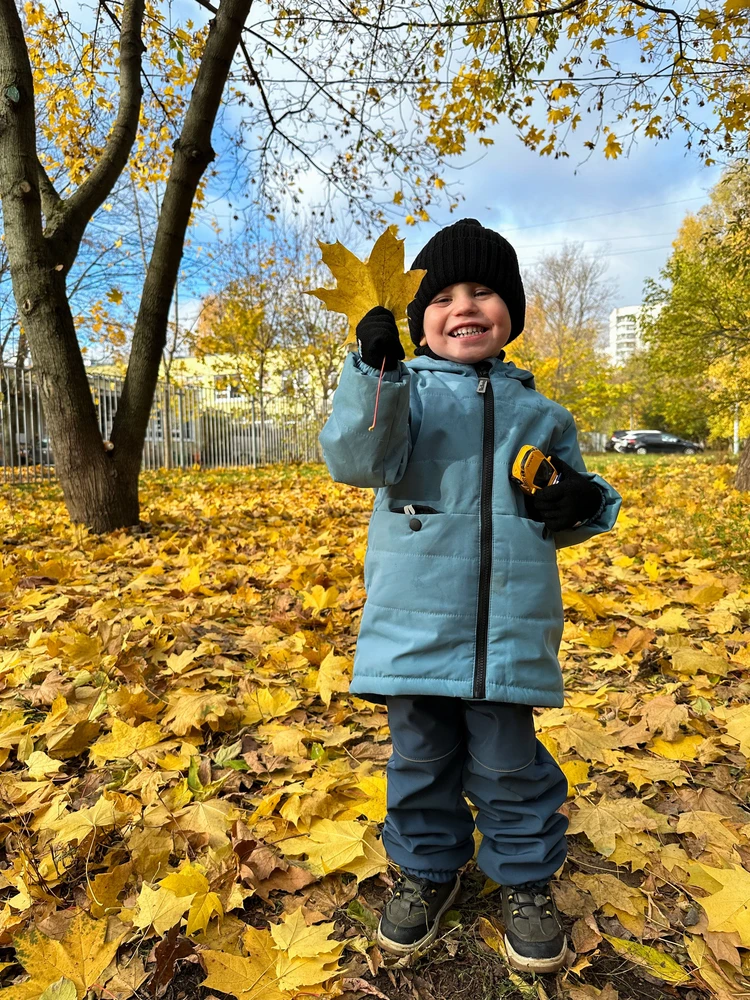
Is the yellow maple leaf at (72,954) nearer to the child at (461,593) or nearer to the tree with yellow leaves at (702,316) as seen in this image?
the child at (461,593)

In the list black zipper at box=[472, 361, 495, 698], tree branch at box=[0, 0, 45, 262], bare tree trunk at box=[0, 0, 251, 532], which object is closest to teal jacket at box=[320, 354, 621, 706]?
black zipper at box=[472, 361, 495, 698]

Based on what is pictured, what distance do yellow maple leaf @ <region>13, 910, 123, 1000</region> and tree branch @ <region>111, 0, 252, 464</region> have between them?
414 cm

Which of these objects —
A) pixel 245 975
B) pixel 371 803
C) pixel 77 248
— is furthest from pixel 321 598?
pixel 77 248

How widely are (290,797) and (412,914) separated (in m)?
0.49

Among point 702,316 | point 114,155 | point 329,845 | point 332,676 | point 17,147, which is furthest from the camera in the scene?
point 702,316

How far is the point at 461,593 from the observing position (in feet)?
4.18

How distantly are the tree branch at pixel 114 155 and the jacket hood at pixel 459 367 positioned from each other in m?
4.27

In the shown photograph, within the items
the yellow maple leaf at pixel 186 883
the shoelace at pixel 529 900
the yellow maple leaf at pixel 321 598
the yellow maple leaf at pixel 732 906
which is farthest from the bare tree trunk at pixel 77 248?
the yellow maple leaf at pixel 732 906

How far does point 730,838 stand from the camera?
1501mm

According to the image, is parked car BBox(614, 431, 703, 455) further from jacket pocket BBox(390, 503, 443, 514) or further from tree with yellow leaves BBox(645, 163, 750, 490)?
jacket pocket BBox(390, 503, 443, 514)

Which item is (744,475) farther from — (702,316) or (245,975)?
(245,975)

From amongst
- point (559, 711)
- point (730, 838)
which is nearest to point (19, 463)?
point (559, 711)

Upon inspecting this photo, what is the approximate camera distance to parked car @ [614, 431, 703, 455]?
32625 mm

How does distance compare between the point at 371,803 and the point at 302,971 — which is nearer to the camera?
the point at 302,971
